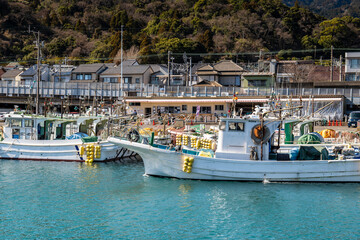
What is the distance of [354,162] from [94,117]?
695 inches

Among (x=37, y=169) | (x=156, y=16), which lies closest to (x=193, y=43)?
(x=156, y=16)

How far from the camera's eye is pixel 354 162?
21.2 metres

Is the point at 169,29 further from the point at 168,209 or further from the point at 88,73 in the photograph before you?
the point at 168,209

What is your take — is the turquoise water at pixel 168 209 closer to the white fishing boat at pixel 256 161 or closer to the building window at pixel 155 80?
the white fishing boat at pixel 256 161

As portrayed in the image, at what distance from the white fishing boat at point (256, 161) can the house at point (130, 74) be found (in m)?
45.1

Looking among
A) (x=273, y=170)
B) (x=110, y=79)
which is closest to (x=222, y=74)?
(x=110, y=79)

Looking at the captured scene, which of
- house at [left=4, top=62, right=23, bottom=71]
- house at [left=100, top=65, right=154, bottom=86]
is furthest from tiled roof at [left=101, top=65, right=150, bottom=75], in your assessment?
house at [left=4, top=62, right=23, bottom=71]

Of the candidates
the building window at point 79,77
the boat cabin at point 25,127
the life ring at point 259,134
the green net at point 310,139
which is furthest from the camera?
the building window at point 79,77

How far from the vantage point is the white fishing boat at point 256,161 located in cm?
2139

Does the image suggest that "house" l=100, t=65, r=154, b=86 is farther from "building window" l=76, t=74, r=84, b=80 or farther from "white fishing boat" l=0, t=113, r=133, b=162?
"white fishing boat" l=0, t=113, r=133, b=162

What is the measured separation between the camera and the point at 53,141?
29141 millimetres

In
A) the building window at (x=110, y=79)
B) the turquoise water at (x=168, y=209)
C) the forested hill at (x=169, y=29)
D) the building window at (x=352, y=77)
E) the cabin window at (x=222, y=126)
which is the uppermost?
the forested hill at (x=169, y=29)

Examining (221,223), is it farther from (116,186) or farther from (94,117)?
(94,117)

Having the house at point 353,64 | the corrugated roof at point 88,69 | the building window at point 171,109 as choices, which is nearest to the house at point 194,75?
the building window at point 171,109
